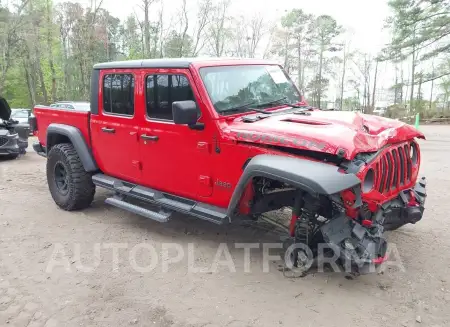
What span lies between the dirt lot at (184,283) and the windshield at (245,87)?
5.06 ft

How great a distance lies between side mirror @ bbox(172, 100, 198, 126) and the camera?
3.75 metres

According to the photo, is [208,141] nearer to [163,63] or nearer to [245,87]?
[245,87]

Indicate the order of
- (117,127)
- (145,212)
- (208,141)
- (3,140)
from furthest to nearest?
1. (3,140)
2. (117,127)
3. (145,212)
4. (208,141)

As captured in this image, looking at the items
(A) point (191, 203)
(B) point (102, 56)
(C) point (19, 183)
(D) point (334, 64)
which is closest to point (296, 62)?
(D) point (334, 64)

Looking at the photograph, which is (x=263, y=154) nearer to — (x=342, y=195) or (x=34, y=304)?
(x=342, y=195)

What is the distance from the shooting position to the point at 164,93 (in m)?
4.42

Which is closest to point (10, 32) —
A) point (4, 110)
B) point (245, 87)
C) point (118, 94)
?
point (4, 110)

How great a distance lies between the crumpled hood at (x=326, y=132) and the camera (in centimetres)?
318

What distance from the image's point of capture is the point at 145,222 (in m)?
5.31

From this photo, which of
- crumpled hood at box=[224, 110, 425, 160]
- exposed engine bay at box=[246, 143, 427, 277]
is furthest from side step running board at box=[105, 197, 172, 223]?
crumpled hood at box=[224, 110, 425, 160]

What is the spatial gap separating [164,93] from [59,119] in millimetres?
2321

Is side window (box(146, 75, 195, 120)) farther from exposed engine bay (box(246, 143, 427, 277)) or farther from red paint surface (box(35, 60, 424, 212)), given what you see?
exposed engine bay (box(246, 143, 427, 277))

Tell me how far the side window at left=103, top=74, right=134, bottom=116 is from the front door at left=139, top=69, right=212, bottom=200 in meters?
0.29

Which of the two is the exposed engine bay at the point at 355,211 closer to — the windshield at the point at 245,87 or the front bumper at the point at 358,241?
the front bumper at the point at 358,241
